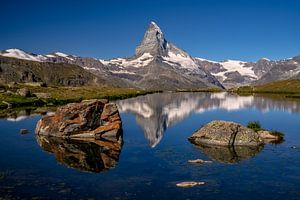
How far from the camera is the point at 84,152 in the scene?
180 feet

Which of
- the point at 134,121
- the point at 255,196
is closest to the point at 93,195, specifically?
the point at 255,196

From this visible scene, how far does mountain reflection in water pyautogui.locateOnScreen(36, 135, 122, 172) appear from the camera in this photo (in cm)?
4791

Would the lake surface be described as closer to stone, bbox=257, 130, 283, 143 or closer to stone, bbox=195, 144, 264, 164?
stone, bbox=195, 144, 264, 164

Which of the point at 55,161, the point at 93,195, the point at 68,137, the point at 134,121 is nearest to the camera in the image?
the point at 93,195

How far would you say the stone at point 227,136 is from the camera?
60.5m

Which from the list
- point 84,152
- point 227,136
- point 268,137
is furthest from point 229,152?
point 84,152

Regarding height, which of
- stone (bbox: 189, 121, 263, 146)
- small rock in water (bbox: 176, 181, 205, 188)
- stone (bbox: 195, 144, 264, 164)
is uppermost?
stone (bbox: 189, 121, 263, 146)

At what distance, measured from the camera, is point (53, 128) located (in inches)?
2675

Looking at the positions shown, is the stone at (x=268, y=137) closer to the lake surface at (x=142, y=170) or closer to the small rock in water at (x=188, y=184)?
the lake surface at (x=142, y=170)

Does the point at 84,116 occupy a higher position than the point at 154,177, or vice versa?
the point at 84,116

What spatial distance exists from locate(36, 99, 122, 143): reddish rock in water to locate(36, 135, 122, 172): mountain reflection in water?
2.26 m

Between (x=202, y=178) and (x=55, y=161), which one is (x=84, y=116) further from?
(x=202, y=178)

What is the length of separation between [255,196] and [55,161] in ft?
83.3

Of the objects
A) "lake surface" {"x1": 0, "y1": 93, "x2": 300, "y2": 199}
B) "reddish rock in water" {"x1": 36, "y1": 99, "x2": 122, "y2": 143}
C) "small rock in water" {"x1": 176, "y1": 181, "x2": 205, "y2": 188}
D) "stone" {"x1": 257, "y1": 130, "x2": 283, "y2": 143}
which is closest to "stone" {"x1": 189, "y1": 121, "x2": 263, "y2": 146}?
"lake surface" {"x1": 0, "y1": 93, "x2": 300, "y2": 199}
